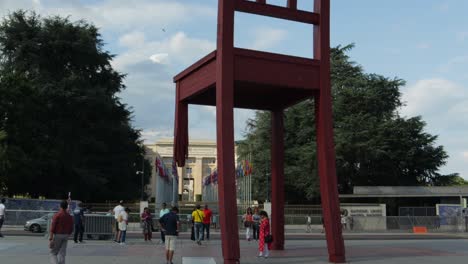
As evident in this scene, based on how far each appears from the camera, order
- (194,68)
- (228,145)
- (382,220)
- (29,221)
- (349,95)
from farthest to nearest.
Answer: (349,95)
(382,220)
(29,221)
(194,68)
(228,145)

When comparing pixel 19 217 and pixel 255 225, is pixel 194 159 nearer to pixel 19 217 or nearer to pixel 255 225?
pixel 19 217

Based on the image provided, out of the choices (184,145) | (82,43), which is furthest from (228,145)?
(82,43)

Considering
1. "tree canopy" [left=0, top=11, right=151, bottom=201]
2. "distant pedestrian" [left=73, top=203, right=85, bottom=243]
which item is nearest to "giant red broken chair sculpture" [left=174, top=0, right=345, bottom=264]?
"distant pedestrian" [left=73, top=203, right=85, bottom=243]

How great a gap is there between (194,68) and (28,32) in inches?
1544

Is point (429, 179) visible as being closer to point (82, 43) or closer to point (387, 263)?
point (82, 43)

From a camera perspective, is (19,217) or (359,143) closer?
(19,217)

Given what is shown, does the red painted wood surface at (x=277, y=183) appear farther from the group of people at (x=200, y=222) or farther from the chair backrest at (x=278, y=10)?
the group of people at (x=200, y=222)

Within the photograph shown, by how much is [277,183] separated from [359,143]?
3522 centimetres

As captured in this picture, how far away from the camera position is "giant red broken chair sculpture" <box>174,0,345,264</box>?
13000mm

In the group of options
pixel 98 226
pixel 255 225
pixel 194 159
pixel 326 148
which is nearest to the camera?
pixel 326 148

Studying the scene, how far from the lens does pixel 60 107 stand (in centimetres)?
4969

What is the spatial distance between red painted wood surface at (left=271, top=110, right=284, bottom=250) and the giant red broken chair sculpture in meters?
1.60

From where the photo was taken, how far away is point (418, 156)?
177 feet

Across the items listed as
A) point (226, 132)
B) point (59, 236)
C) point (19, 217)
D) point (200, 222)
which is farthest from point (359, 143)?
point (59, 236)
